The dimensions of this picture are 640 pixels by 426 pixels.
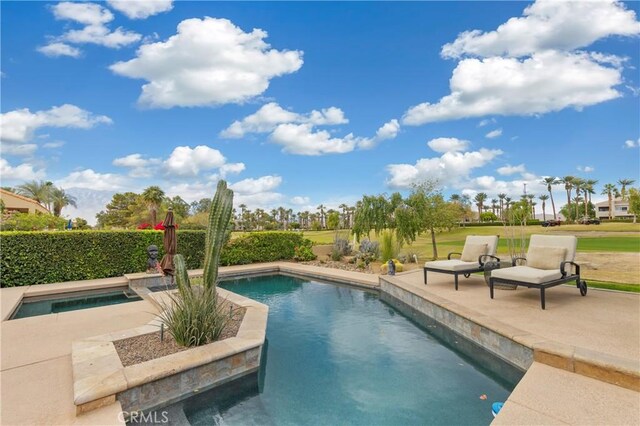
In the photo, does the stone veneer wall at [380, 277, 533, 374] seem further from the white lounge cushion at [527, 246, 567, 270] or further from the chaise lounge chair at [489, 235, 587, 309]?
the white lounge cushion at [527, 246, 567, 270]

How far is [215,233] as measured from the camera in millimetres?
4328

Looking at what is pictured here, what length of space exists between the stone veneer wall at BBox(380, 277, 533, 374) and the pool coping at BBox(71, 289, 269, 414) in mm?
3046

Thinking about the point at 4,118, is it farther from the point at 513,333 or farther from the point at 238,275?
the point at 513,333

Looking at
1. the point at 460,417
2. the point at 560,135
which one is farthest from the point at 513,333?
the point at 560,135

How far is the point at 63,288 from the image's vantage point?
8250 millimetres

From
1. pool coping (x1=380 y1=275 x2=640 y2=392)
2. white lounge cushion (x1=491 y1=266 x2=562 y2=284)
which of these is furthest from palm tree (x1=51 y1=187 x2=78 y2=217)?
white lounge cushion (x1=491 y1=266 x2=562 y2=284)

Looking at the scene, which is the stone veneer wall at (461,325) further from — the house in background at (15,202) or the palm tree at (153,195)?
the palm tree at (153,195)

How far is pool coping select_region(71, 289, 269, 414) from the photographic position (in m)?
2.77

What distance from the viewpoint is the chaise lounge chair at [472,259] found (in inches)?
270

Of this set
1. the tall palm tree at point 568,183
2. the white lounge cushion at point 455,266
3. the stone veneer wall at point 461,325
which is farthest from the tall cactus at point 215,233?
the tall palm tree at point 568,183

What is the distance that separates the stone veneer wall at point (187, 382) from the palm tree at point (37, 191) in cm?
5037

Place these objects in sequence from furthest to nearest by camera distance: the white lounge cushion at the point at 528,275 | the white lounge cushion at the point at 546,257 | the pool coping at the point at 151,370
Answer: the white lounge cushion at the point at 546,257 < the white lounge cushion at the point at 528,275 < the pool coping at the point at 151,370

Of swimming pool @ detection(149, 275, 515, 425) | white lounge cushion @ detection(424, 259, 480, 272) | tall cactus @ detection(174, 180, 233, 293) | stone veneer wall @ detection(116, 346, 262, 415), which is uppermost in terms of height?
tall cactus @ detection(174, 180, 233, 293)

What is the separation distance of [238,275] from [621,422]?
34.3ft
